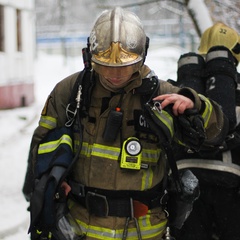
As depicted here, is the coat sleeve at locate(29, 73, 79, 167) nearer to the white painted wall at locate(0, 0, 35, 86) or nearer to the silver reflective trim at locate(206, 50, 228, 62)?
the silver reflective trim at locate(206, 50, 228, 62)

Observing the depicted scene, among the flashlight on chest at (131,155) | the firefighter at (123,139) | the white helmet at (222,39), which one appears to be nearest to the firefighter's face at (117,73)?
the firefighter at (123,139)

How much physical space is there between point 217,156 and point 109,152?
1.09 m

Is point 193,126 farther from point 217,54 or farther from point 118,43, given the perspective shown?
point 217,54

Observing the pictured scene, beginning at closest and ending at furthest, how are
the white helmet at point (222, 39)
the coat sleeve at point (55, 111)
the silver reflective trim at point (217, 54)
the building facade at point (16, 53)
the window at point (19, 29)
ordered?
the coat sleeve at point (55, 111) → the silver reflective trim at point (217, 54) → the white helmet at point (222, 39) → the building facade at point (16, 53) → the window at point (19, 29)

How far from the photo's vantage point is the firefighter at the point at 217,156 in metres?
3.22

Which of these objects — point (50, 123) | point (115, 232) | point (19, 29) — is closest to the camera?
point (115, 232)

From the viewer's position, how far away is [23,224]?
5969 millimetres

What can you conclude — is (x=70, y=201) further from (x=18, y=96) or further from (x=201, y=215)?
(x=18, y=96)

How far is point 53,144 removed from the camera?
2.67 metres

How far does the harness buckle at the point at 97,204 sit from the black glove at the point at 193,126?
53 centimetres

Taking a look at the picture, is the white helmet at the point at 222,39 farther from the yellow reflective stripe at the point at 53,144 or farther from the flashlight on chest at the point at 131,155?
the yellow reflective stripe at the point at 53,144

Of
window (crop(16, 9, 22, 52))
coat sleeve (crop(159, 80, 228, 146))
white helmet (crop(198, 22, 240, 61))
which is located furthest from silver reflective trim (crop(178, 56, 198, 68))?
window (crop(16, 9, 22, 52))

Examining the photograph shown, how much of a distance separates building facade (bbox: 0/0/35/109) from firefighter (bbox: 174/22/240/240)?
11.7 m

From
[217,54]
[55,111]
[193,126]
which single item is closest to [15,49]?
[217,54]
